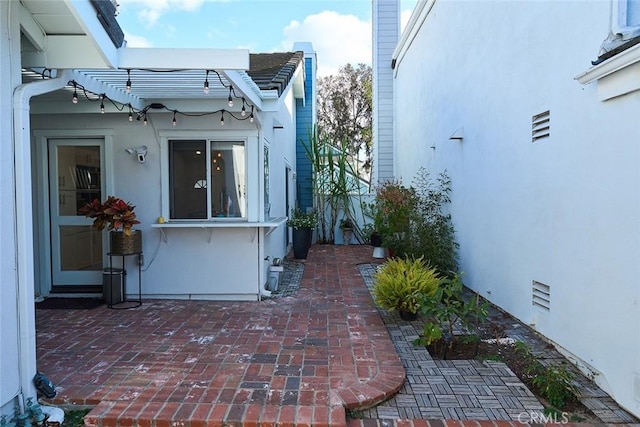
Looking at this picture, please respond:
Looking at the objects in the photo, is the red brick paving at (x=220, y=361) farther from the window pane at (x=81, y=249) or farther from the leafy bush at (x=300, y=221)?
the leafy bush at (x=300, y=221)

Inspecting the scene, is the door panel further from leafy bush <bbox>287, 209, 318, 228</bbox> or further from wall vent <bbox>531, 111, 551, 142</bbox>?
wall vent <bbox>531, 111, 551, 142</bbox>

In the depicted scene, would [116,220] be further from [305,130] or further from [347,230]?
[305,130]

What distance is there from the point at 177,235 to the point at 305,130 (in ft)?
27.3

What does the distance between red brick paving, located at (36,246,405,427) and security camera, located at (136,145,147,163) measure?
6.42 ft

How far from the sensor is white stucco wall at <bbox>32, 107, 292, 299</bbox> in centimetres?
568

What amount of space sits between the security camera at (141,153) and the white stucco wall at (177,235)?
6 centimetres

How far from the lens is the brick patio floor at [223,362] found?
111 inches

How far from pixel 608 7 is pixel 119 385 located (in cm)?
468

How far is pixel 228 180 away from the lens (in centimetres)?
→ 584

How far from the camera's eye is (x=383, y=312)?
5250 mm

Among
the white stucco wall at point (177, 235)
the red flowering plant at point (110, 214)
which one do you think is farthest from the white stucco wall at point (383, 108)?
the red flowering plant at point (110, 214)

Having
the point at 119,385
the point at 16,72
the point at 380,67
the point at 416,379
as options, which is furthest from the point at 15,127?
the point at 380,67

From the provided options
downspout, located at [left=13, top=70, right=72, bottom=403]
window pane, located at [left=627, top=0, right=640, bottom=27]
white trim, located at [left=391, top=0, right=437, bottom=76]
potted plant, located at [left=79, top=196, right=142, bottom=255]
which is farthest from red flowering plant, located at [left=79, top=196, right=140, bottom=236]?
white trim, located at [left=391, top=0, right=437, bottom=76]

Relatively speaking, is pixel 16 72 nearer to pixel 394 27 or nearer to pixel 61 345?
pixel 61 345
